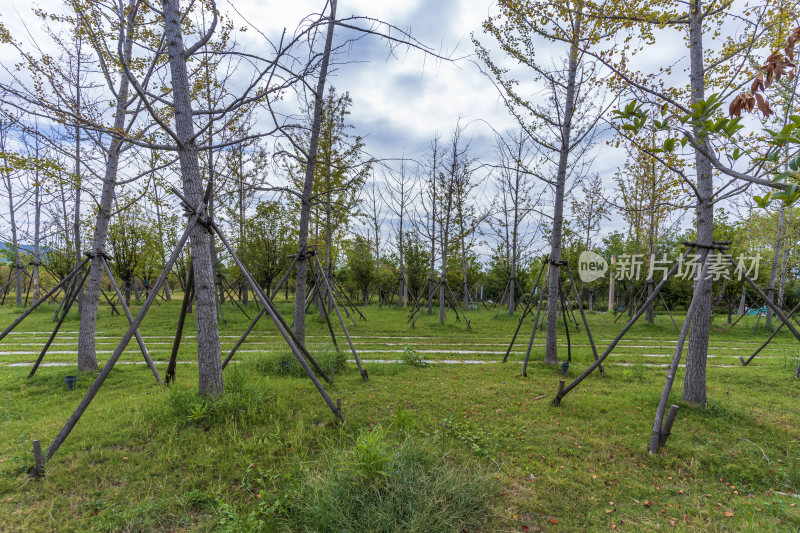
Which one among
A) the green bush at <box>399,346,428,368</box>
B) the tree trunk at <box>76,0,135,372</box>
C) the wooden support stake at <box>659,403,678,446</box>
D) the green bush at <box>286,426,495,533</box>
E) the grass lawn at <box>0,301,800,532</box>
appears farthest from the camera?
the green bush at <box>399,346,428,368</box>

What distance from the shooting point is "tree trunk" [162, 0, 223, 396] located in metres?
4.38

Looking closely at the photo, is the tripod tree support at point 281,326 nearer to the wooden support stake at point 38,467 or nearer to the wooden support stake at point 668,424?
the wooden support stake at point 38,467

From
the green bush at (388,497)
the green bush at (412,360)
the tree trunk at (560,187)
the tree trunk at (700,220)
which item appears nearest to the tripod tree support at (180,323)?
the green bush at (388,497)

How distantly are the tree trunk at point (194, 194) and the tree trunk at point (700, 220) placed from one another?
21.2ft

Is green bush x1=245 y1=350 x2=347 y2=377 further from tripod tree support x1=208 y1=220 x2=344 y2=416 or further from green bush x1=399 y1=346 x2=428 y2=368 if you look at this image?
tripod tree support x1=208 y1=220 x2=344 y2=416

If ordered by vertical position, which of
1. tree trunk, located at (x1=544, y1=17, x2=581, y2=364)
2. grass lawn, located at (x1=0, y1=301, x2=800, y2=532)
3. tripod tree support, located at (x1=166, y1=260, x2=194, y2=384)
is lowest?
grass lawn, located at (x1=0, y1=301, x2=800, y2=532)

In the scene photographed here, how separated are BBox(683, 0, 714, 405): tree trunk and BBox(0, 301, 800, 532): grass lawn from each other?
391 mm

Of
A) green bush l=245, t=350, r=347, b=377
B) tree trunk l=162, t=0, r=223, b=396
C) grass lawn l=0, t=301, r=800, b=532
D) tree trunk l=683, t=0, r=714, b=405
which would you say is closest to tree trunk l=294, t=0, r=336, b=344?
green bush l=245, t=350, r=347, b=377

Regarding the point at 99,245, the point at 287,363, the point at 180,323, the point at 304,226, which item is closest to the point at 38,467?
the point at 180,323

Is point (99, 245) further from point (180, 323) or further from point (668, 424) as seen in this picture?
point (668, 424)

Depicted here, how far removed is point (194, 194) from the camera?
4.44m

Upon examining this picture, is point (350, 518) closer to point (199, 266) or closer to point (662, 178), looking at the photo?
point (199, 266)

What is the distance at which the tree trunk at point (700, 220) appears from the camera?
4879 millimetres

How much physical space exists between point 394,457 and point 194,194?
3885 millimetres
